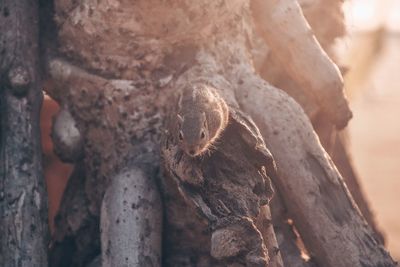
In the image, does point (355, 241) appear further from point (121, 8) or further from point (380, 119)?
point (380, 119)

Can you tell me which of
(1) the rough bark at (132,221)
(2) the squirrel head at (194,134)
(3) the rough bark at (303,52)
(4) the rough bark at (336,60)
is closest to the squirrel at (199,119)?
(2) the squirrel head at (194,134)

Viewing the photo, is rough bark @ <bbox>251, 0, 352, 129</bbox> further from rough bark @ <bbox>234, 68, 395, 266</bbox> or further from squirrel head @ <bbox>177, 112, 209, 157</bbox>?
squirrel head @ <bbox>177, 112, 209, 157</bbox>

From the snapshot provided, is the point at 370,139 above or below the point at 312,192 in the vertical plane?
below

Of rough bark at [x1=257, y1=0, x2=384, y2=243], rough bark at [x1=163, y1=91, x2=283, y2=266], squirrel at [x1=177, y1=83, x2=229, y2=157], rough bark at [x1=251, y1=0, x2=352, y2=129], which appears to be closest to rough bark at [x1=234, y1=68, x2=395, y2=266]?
rough bark at [x1=251, y1=0, x2=352, y2=129]

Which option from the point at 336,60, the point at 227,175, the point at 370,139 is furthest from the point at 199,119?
the point at 370,139

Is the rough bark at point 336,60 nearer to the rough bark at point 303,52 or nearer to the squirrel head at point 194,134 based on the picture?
the rough bark at point 303,52

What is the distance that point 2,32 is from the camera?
3211 mm

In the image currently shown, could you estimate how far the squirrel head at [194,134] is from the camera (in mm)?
2510

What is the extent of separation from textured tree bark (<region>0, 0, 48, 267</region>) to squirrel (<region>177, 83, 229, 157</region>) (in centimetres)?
71

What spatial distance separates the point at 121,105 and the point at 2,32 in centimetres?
45

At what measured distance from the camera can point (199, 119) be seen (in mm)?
2533

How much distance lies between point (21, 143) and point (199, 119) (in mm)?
857

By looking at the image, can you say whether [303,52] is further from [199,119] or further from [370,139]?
[370,139]

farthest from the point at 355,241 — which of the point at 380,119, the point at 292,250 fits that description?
the point at 380,119
